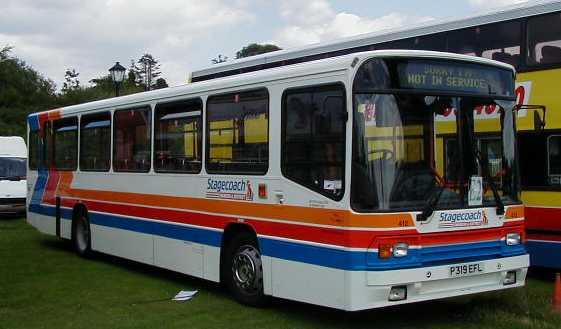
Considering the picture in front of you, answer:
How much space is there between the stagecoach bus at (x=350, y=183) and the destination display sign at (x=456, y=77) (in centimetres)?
2

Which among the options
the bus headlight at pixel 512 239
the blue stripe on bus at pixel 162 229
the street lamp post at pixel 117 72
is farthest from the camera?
the street lamp post at pixel 117 72

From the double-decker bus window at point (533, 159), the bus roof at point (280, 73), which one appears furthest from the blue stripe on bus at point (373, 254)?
the double-decker bus window at point (533, 159)

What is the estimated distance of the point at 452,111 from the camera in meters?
8.24

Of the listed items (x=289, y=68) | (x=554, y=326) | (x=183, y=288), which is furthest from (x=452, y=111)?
(x=183, y=288)

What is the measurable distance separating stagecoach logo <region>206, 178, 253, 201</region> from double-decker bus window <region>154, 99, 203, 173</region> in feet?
1.44

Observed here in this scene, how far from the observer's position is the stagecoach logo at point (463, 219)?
25.8ft

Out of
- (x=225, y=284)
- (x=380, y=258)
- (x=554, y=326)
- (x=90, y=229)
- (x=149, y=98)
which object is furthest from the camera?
(x=90, y=229)

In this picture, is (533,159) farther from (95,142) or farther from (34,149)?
(34,149)

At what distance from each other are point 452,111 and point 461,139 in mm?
324

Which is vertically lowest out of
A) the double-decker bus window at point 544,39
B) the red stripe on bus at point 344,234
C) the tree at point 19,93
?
the red stripe on bus at point 344,234

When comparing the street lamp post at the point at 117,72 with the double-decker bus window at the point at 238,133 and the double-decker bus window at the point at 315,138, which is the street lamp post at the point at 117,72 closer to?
the double-decker bus window at the point at 238,133

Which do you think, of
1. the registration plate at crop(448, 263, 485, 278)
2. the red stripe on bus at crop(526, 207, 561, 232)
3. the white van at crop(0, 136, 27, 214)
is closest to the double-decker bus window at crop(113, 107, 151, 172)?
the registration plate at crop(448, 263, 485, 278)

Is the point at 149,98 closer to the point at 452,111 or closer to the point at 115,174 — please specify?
the point at 115,174

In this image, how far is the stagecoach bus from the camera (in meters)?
7.56
